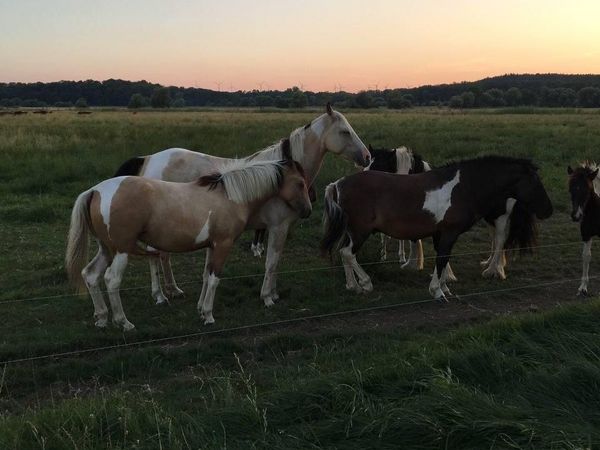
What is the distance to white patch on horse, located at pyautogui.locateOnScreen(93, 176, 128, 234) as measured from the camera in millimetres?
5480

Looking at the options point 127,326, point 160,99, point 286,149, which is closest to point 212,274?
point 127,326

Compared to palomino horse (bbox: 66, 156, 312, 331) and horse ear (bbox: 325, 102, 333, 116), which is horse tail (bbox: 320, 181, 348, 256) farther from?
horse ear (bbox: 325, 102, 333, 116)

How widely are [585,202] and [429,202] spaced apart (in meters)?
2.02

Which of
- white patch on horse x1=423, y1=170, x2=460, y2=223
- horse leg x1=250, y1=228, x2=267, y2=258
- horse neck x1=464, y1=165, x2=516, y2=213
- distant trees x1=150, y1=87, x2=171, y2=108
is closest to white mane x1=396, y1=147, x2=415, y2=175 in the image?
horse neck x1=464, y1=165, x2=516, y2=213

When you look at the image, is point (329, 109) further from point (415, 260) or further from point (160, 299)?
point (160, 299)

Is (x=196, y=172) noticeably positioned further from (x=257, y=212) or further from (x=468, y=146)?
(x=468, y=146)

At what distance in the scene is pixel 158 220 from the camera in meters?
5.63

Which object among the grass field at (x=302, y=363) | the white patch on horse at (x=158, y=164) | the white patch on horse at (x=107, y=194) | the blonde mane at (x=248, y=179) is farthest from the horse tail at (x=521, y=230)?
the white patch on horse at (x=107, y=194)

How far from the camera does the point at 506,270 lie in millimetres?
8383

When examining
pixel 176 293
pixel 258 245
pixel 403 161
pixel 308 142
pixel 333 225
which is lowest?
pixel 176 293

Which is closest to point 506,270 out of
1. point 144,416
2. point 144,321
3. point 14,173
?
point 144,321

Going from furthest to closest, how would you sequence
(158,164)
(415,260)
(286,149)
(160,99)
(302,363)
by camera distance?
1. (160,99)
2. (415,260)
3. (286,149)
4. (158,164)
5. (302,363)

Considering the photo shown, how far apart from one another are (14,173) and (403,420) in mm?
15103

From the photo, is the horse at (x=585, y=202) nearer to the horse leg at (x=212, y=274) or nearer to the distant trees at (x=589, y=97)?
the horse leg at (x=212, y=274)
